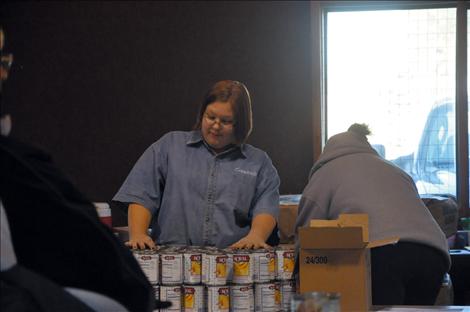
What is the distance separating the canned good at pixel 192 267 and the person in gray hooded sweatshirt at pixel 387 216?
1.77 ft

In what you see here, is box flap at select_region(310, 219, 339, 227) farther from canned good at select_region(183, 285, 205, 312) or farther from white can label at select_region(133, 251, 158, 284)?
white can label at select_region(133, 251, 158, 284)

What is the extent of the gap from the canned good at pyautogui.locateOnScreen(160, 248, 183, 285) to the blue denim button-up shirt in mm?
514

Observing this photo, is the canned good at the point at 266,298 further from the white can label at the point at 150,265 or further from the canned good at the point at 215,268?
the white can label at the point at 150,265

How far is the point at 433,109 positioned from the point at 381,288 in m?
2.47

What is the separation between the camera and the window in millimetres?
4699

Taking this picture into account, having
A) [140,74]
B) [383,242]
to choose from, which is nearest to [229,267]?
[383,242]

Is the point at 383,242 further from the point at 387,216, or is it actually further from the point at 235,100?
the point at 235,100

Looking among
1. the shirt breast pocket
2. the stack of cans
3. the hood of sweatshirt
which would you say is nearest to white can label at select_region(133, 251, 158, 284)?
the stack of cans

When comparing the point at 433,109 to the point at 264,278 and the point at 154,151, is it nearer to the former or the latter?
the point at 154,151

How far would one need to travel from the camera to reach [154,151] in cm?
287

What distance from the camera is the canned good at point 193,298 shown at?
227 cm

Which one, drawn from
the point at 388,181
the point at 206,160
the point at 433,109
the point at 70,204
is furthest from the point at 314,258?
the point at 433,109

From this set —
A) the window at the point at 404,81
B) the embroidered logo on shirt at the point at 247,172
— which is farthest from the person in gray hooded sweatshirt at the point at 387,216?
the window at the point at 404,81

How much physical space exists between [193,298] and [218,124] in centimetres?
80
